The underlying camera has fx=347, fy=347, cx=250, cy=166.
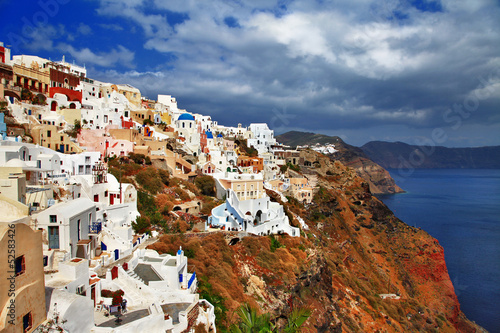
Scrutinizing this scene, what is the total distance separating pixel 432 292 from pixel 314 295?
3692 centimetres

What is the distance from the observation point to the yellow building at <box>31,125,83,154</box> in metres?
31.8

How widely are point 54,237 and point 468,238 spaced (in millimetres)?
90898

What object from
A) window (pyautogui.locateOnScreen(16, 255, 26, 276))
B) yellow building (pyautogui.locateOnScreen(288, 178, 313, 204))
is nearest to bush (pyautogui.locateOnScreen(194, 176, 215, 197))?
yellow building (pyautogui.locateOnScreen(288, 178, 313, 204))

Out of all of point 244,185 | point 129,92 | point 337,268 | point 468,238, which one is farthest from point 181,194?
point 468,238

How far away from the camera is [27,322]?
10.2m

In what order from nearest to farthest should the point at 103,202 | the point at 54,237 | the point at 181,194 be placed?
the point at 54,237 → the point at 103,202 → the point at 181,194

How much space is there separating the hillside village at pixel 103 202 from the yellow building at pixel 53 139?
0.30 ft

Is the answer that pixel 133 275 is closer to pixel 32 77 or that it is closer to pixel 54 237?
pixel 54 237

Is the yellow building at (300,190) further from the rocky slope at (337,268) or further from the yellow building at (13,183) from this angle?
the yellow building at (13,183)

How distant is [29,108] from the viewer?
34.8 meters

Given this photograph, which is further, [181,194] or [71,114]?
[71,114]

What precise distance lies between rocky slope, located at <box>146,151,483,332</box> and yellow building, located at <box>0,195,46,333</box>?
1189 cm

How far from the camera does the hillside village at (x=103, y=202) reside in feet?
39.1
